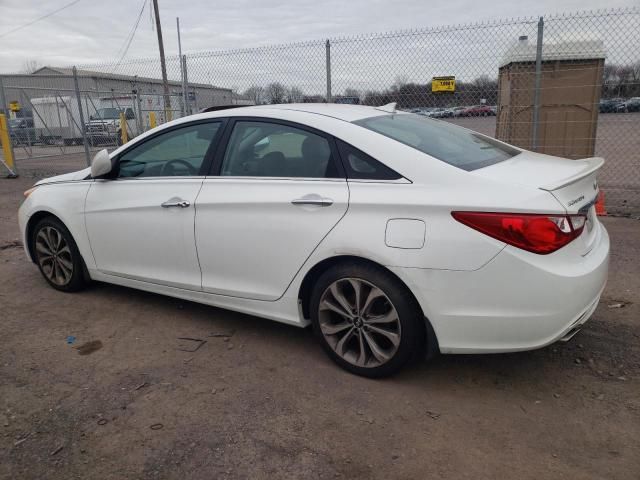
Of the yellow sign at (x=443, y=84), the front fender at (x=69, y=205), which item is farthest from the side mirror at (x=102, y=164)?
the yellow sign at (x=443, y=84)

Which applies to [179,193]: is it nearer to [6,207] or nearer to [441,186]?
[441,186]

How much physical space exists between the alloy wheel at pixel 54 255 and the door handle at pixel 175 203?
1.30 metres

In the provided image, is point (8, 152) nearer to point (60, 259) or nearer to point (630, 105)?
point (60, 259)

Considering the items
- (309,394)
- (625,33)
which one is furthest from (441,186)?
(625,33)

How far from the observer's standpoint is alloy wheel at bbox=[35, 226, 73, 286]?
443 cm

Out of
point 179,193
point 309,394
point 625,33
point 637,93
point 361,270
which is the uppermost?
point 625,33

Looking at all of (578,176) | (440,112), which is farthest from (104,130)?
(578,176)

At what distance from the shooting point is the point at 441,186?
2.71m

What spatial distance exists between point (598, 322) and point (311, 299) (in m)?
2.07

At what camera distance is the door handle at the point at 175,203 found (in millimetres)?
3537

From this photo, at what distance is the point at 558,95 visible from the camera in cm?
689

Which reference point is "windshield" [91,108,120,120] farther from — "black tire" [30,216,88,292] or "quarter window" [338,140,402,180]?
"quarter window" [338,140,402,180]

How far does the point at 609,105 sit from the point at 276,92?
191 inches

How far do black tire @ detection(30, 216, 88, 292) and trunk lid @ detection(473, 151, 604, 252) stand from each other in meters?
3.32
